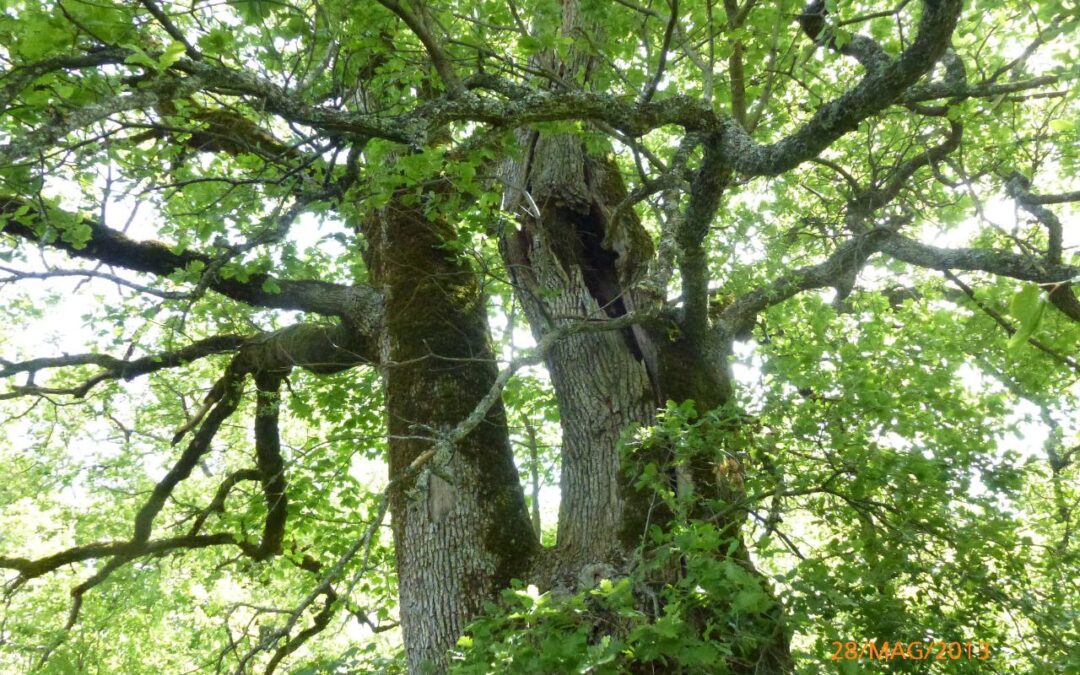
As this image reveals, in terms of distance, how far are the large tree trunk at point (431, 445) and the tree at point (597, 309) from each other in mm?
24

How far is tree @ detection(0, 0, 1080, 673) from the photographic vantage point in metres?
2.89

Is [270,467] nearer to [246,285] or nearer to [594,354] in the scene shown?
[246,285]

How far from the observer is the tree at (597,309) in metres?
2.89

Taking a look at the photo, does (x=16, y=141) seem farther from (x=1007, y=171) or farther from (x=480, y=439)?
(x=1007, y=171)

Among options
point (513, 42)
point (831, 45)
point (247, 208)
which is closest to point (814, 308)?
point (831, 45)

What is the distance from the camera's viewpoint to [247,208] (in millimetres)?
4285

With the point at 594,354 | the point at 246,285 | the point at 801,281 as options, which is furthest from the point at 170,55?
the point at 801,281

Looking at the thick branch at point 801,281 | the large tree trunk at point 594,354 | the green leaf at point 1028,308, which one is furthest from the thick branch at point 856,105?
the green leaf at point 1028,308

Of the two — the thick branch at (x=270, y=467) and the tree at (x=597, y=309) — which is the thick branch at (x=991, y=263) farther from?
the thick branch at (x=270, y=467)

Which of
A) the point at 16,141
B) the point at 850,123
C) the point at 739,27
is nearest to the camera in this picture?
the point at 16,141

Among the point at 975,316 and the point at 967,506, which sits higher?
the point at 975,316

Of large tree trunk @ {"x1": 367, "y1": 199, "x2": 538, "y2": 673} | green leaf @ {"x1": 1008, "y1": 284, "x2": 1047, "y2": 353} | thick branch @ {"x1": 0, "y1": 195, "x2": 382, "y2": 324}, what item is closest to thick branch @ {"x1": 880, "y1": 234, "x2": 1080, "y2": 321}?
large tree trunk @ {"x1": 367, "y1": 199, "x2": 538, "y2": 673}

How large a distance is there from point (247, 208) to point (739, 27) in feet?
10.9

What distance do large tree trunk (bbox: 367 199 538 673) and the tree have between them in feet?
0.08
